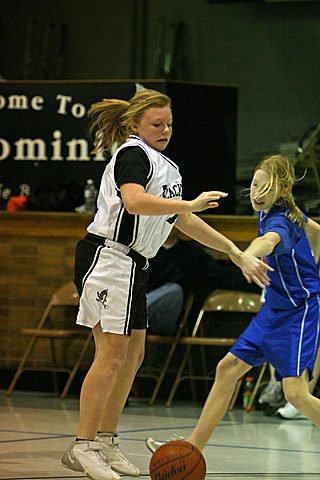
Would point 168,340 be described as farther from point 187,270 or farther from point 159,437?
point 159,437

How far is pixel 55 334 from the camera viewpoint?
261 inches

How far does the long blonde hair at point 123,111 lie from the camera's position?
3596 mm

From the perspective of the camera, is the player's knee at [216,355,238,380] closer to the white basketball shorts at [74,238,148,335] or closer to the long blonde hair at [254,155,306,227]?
the white basketball shorts at [74,238,148,335]

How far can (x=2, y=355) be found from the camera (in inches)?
288

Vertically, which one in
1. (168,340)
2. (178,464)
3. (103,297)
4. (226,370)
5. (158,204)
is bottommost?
(168,340)

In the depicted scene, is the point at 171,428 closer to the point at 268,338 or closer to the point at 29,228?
the point at 268,338

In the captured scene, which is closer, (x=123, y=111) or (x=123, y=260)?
(x=123, y=260)

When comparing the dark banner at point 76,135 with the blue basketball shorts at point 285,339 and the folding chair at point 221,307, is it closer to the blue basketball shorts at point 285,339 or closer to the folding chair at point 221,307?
the folding chair at point 221,307

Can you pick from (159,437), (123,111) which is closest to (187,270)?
(159,437)

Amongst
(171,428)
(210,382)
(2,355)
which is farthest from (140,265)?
(2,355)

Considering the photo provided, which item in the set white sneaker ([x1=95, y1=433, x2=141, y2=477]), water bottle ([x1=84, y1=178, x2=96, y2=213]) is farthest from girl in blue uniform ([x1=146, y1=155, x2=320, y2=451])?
water bottle ([x1=84, y1=178, x2=96, y2=213])

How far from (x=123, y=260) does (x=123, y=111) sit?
0.74 meters

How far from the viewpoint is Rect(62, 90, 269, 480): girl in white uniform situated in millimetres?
3335

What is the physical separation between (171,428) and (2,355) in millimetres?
2438
